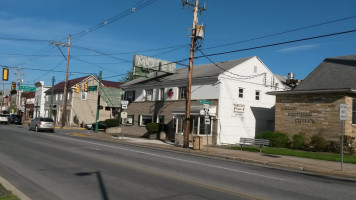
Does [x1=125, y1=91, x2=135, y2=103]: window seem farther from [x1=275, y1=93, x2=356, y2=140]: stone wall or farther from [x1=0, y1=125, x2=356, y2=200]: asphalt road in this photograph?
[x1=0, y1=125, x2=356, y2=200]: asphalt road

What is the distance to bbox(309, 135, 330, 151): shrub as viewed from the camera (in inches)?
848

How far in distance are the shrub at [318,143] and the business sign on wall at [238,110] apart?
23.5 feet

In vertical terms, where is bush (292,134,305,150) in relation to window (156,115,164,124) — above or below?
below

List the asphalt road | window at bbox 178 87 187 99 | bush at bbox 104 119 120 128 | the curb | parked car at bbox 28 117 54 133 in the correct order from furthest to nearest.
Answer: bush at bbox 104 119 120 128 → parked car at bbox 28 117 54 133 → window at bbox 178 87 187 99 → the asphalt road → the curb

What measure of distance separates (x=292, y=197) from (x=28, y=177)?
688 centimetres

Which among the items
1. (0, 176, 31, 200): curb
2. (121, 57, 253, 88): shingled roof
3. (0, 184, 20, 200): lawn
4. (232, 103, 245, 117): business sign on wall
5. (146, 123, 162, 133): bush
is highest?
(121, 57, 253, 88): shingled roof

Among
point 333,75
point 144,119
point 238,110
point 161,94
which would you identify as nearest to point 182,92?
point 161,94

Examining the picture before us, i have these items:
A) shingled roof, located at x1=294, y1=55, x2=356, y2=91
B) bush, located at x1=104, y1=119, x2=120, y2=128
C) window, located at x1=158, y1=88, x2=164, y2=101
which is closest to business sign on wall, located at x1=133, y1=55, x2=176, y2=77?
window, located at x1=158, y1=88, x2=164, y2=101

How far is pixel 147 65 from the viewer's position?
1256 inches

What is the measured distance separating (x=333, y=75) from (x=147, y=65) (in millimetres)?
16367

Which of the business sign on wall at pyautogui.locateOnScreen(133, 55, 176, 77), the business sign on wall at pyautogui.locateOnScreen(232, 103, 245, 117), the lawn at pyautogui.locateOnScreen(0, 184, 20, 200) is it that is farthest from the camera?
the business sign on wall at pyautogui.locateOnScreen(133, 55, 176, 77)

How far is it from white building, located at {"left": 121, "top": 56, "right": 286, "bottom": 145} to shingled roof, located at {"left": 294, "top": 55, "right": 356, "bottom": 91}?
217 inches

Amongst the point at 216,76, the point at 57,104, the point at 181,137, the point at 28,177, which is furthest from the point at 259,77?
the point at 57,104

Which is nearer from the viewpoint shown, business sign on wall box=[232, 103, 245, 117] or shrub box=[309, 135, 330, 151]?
shrub box=[309, 135, 330, 151]
